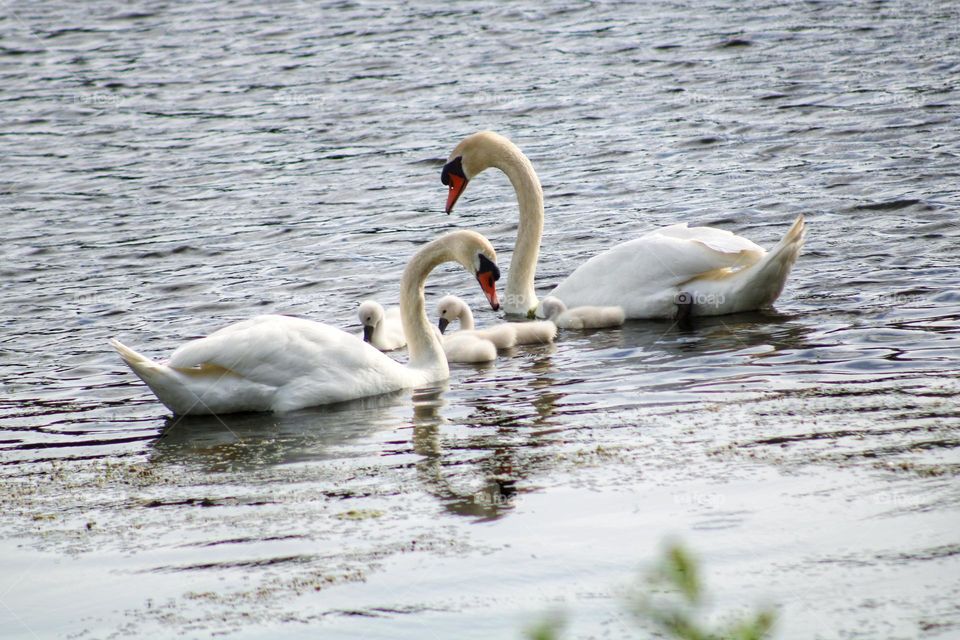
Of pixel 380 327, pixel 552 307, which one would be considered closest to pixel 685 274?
pixel 552 307

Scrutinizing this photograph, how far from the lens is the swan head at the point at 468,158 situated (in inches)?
448

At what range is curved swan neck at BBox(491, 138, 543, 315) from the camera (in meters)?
11.0

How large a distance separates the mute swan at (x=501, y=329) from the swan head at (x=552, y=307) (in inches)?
6.0

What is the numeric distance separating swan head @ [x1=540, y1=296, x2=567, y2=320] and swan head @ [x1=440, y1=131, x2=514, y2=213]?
5.08 ft

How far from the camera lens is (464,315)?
10.1 metres

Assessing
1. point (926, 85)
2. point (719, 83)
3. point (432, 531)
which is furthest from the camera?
point (719, 83)

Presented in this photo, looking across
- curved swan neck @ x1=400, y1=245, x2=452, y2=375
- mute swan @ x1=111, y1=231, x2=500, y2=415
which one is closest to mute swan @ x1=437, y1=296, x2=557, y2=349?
curved swan neck @ x1=400, y1=245, x2=452, y2=375

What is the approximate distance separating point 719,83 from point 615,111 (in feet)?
5.23

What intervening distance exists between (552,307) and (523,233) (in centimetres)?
121

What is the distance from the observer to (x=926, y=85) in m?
16.8

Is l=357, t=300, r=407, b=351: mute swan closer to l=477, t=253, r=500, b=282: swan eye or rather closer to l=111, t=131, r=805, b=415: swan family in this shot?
l=111, t=131, r=805, b=415: swan family

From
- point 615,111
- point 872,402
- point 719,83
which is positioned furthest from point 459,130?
point 872,402

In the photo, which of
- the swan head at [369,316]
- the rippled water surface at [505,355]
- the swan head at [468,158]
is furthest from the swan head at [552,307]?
the swan head at [468,158]

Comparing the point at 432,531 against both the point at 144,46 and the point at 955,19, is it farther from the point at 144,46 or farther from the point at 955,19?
the point at 144,46
